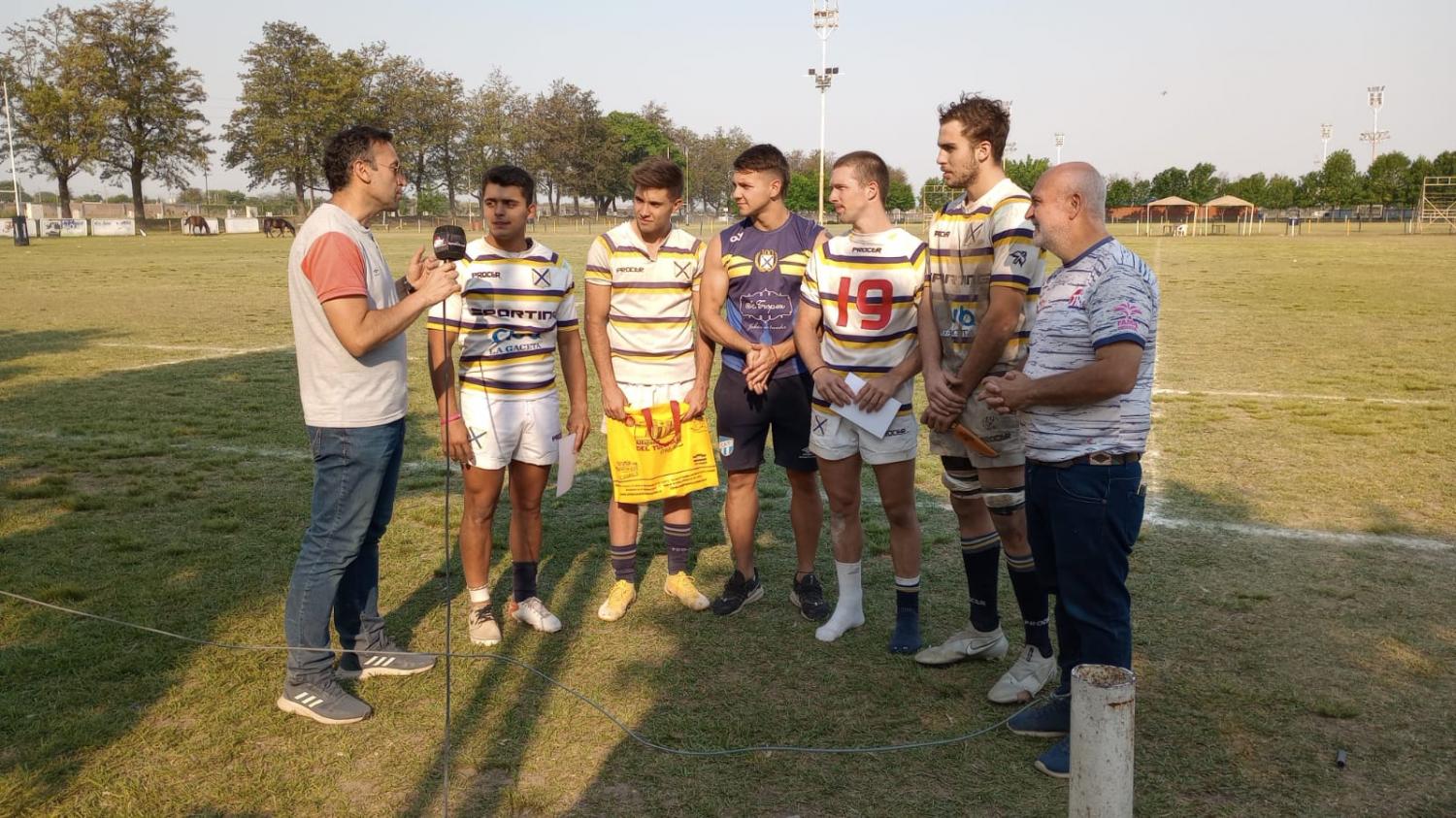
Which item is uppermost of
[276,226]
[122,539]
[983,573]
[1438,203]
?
[1438,203]

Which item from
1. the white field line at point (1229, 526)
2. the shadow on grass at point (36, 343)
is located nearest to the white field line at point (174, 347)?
the shadow on grass at point (36, 343)

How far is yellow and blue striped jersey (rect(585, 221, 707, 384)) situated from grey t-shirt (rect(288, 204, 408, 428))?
1197mm

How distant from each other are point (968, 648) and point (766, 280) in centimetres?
188

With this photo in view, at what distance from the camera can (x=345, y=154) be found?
3807 millimetres

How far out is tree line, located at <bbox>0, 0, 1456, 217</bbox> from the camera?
6719 centimetres

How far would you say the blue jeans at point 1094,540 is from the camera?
330cm

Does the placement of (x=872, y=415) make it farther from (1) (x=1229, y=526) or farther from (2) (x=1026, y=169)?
(2) (x=1026, y=169)

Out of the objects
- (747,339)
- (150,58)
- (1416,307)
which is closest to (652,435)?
(747,339)

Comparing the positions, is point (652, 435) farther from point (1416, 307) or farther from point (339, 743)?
point (1416, 307)

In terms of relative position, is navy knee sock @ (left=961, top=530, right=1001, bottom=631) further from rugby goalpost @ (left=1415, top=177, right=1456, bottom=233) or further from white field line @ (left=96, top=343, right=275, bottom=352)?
rugby goalpost @ (left=1415, top=177, right=1456, bottom=233)

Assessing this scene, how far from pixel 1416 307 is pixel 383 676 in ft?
62.9

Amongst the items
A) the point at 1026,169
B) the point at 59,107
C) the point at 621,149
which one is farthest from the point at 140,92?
the point at 1026,169

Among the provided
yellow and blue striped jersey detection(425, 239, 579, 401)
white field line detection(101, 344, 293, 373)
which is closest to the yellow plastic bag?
yellow and blue striped jersey detection(425, 239, 579, 401)

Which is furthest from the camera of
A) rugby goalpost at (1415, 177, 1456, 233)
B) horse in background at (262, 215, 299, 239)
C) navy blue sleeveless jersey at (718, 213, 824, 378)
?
rugby goalpost at (1415, 177, 1456, 233)
